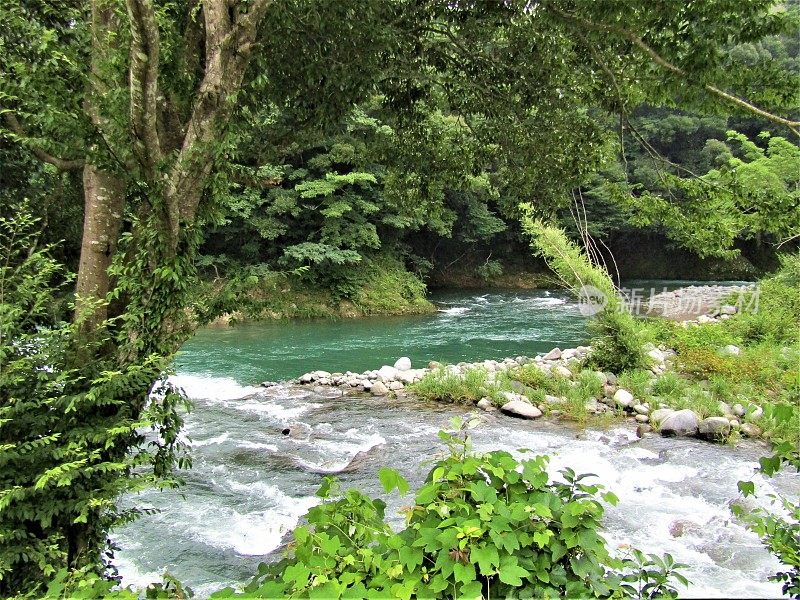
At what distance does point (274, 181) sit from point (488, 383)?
18.7 feet

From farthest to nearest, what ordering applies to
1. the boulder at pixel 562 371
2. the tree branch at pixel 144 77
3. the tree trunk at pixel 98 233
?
the boulder at pixel 562 371, the tree trunk at pixel 98 233, the tree branch at pixel 144 77

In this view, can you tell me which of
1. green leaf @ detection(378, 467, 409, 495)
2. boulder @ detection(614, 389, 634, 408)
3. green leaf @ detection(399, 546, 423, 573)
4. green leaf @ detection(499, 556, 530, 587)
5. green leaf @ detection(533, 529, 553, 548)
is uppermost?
green leaf @ detection(378, 467, 409, 495)

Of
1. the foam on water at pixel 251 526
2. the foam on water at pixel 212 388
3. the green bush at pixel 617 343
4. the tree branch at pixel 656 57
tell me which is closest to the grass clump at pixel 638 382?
the green bush at pixel 617 343

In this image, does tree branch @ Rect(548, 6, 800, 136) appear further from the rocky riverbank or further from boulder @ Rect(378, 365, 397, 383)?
boulder @ Rect(378, 365, 397, 383)

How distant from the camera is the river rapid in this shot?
420cm

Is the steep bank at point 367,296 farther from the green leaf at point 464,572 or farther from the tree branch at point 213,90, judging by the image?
the green leaf at point 464,572

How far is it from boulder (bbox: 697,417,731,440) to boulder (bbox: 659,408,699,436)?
0.29 feet

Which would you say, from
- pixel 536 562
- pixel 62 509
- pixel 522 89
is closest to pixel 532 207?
pixel 522 89

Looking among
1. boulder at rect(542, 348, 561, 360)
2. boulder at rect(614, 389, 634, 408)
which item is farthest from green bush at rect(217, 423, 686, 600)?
boulder at rect(542, 348, 561, 360)

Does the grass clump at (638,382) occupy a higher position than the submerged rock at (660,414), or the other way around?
the grass clump at (638,382)

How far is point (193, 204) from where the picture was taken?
2512 millimetres

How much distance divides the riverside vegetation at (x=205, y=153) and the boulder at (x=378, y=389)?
16.3 feet

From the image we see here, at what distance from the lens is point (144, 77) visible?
2145 millimetres

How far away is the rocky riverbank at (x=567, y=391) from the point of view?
664cm
